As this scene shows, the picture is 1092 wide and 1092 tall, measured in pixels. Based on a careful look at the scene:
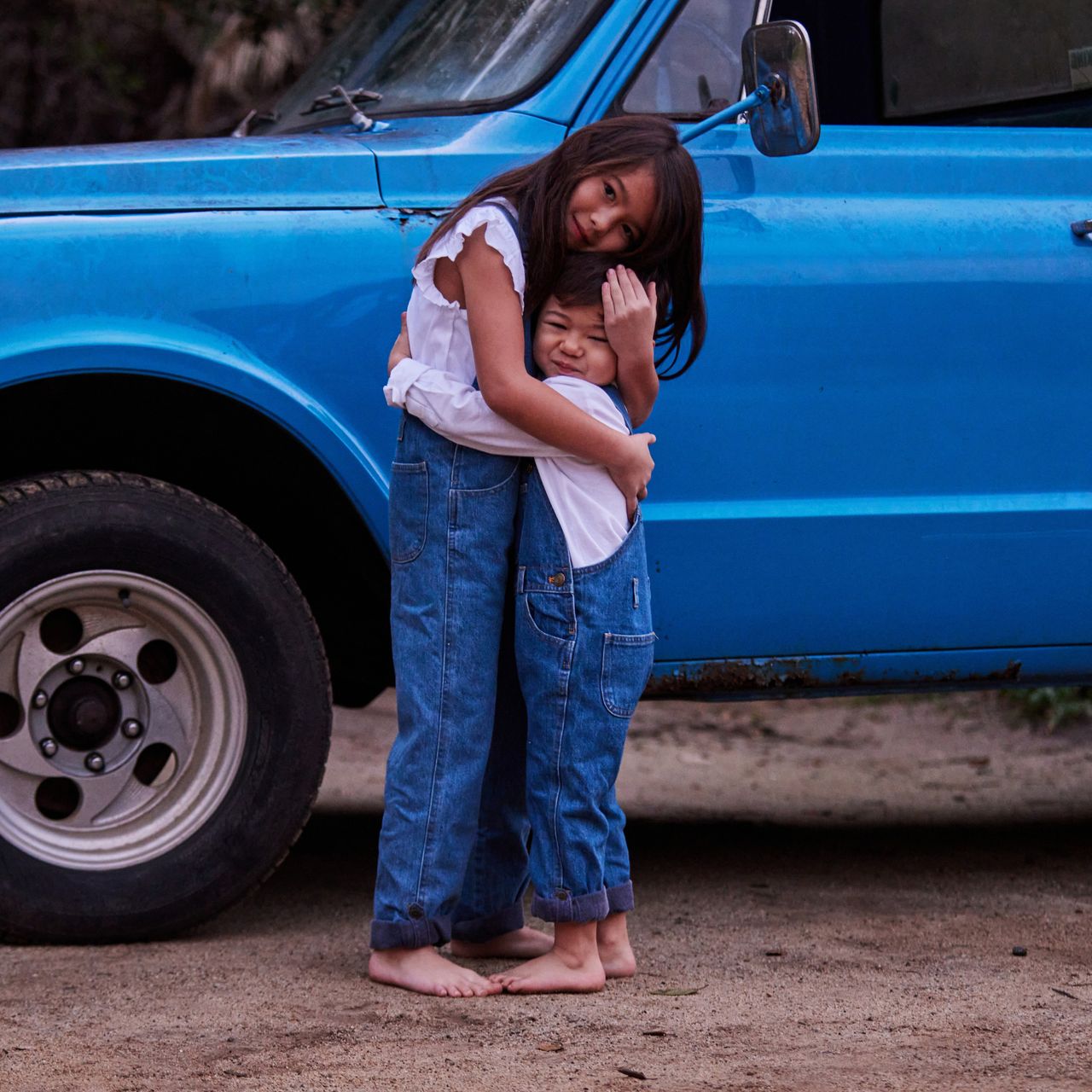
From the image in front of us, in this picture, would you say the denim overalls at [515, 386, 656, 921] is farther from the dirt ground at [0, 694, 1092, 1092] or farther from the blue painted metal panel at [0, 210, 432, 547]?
the blue painted metal panel at [0, 210, 432, 547]

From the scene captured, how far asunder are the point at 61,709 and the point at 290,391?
73cm

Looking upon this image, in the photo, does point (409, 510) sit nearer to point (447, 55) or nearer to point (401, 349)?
point (401, 349)

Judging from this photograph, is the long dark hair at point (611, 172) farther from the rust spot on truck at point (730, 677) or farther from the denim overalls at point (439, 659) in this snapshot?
the rust spot on truck at point (730, 677)

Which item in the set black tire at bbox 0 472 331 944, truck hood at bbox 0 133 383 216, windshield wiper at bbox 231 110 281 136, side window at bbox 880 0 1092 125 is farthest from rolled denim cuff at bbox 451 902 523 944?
windshield wiper at bbox 231 110 281 136

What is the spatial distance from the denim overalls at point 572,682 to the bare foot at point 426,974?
16cm

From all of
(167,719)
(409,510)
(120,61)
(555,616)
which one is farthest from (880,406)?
(120,61)

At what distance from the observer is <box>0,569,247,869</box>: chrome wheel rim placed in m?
3.26

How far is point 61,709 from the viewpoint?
10.8ft

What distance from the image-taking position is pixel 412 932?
9.79 ft

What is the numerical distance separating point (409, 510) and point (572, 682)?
1.31ft

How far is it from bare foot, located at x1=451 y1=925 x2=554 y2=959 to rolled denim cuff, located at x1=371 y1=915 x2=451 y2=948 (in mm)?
224

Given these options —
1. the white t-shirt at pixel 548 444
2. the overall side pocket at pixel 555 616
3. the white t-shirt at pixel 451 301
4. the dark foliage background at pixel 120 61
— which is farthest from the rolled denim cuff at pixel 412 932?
the dark foliage background at pixel 120 61

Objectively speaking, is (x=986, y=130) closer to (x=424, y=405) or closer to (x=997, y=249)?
(x=997, y=249)

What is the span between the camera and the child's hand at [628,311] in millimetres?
2840
